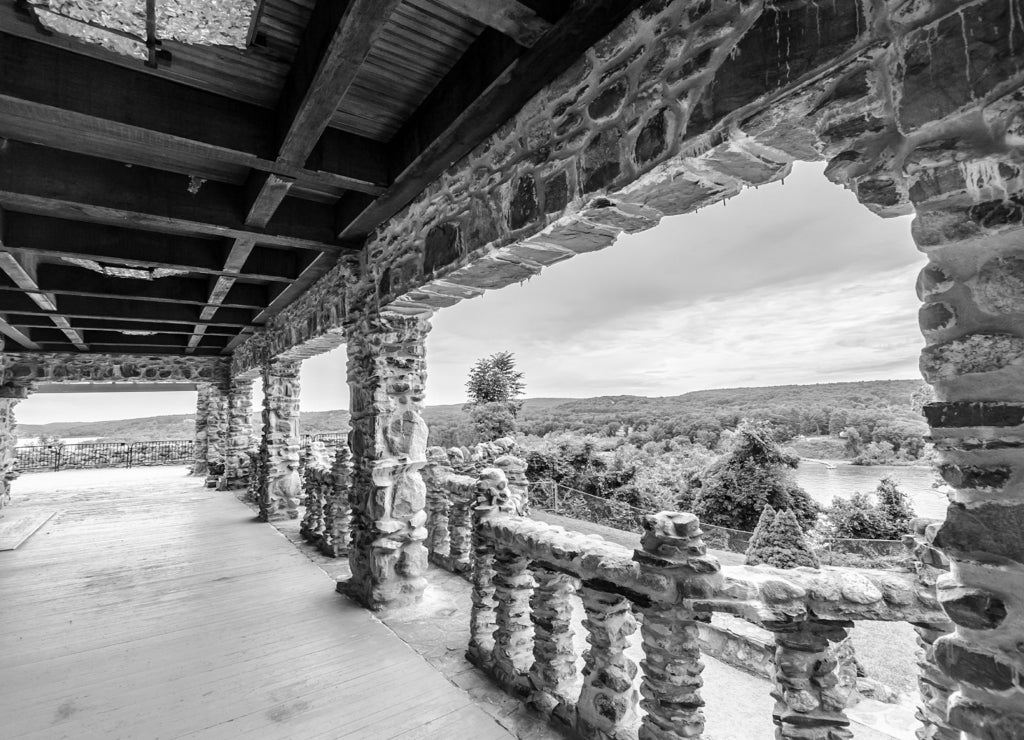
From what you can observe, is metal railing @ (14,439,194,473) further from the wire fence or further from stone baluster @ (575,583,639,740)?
stone baluster @ (575,583,639,740)

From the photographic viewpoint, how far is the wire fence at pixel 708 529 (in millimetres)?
6133

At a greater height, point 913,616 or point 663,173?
point 663,173

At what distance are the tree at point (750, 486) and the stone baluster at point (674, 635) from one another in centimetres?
741

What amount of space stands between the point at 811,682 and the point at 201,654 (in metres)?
3.38

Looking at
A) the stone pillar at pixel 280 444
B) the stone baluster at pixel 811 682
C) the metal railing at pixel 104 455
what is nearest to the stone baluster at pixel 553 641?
the stone baluster at pixel 811 682

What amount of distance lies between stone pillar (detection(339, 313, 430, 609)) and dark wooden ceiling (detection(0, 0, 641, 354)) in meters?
0.94

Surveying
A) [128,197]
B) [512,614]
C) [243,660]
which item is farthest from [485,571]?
[128,197]

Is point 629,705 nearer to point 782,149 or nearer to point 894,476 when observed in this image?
point 782,149

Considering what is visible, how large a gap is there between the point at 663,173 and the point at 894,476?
9680mm

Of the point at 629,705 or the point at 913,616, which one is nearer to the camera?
the point at 913,616

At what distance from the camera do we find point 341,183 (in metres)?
2.96

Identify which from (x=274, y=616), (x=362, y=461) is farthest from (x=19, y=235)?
(x=274, y=616)

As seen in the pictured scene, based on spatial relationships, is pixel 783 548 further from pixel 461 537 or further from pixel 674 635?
pixel 674 635

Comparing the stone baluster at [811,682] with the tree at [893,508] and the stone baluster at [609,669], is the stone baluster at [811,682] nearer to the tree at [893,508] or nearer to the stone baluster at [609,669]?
the stone baluster at [609,669]
